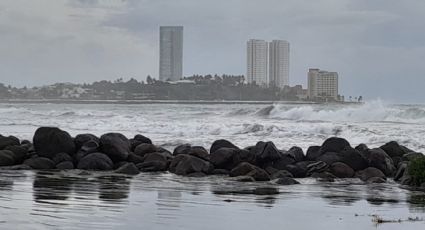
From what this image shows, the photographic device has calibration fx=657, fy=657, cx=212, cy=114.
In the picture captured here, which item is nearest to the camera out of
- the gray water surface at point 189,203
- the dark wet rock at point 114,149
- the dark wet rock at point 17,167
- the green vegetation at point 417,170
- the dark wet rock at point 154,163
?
the gray water surface at point 189,203

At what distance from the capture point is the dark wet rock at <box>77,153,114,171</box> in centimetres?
1738

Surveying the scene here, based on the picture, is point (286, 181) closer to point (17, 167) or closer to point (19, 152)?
point (17, 167)

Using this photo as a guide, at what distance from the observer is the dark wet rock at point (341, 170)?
1677cm

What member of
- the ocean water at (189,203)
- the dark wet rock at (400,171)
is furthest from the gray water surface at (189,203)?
the dark wet rock at (400,171)

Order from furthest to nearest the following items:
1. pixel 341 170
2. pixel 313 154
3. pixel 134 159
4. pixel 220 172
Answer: pixel 313 154 < pixel 134 159 < pixel 220 172 < pixel 341 170

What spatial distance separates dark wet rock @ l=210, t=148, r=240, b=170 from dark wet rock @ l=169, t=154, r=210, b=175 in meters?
0.25

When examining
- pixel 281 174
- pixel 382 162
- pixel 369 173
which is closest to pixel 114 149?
pixel 281 174

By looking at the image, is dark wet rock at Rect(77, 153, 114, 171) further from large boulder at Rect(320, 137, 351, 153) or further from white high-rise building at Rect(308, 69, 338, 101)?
white high-rise building at Rect(308, 69, 338, 101)

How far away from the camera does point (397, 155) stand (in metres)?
19.5

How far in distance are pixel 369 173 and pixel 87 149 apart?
780 centimetres

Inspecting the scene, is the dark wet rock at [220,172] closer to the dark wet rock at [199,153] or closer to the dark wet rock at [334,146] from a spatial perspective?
the dark wet rock at [199,153]

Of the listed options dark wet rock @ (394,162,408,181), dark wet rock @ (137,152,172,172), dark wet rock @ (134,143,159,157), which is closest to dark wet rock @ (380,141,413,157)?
dark wet rock @ (394,162,408,181)

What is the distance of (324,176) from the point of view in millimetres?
16453

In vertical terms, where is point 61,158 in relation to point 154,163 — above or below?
above
